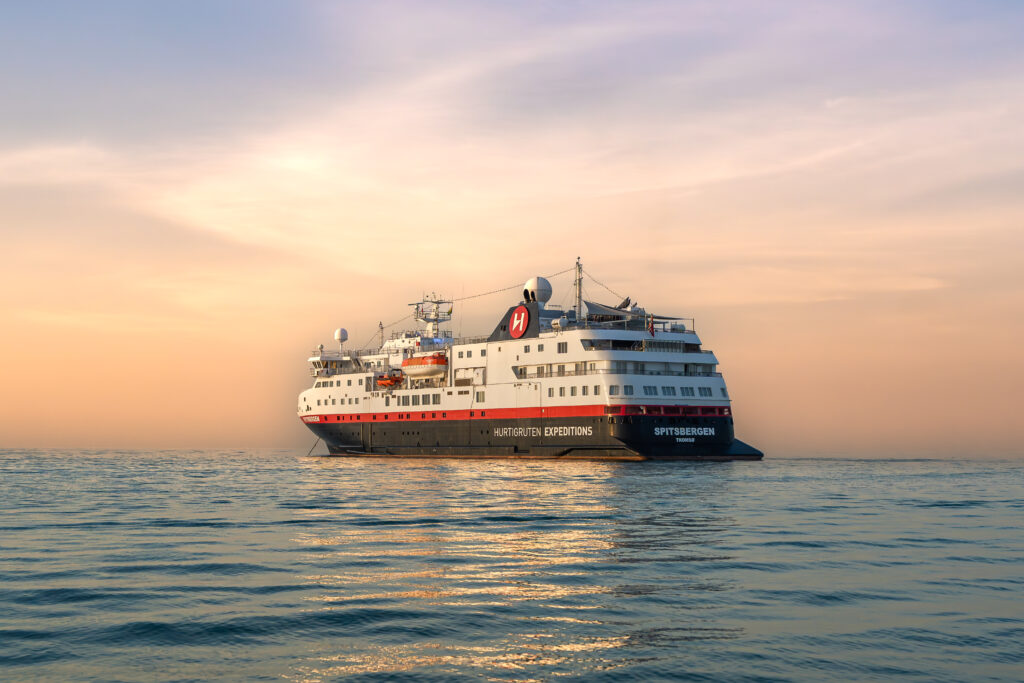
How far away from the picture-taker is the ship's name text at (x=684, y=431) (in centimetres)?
7231

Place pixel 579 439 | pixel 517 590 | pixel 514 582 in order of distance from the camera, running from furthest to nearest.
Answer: pixel 579 439, pixel 514 582, pixel 517 590

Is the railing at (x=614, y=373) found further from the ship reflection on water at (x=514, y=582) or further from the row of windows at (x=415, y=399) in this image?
the ship reflection on water at (x=514, y=582)

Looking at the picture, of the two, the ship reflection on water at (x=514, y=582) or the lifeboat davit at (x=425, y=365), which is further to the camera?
the lifeboat davit at (x=425, y=365)

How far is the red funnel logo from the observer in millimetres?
83438

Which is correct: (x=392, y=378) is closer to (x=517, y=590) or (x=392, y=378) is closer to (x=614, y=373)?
(x=614, y=373)

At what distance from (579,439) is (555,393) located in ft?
16.3

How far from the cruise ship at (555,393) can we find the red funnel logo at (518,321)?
11cm

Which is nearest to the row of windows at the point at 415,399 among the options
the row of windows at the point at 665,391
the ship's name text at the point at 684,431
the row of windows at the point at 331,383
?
the row of windows at the point at 331,383

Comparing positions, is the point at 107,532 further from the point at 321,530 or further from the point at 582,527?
the point at 582,527

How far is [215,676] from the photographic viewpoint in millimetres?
13664

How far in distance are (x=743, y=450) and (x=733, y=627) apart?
61934mm

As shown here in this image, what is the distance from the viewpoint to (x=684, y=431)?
7331cm

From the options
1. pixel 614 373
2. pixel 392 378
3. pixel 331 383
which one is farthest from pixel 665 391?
pixel 331 383

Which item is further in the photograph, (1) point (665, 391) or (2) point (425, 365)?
(2) point (425, 365)
